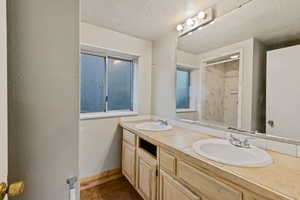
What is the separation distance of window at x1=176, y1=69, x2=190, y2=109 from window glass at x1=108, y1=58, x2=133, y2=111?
34.7 inches

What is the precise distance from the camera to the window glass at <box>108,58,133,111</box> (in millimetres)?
2297

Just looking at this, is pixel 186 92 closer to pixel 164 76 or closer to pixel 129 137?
pixel 164 76

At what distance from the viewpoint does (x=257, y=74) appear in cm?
119

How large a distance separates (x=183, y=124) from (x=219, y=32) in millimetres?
1158

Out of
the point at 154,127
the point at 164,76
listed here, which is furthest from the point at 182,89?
the point at 154,127

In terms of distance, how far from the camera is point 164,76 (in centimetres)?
221

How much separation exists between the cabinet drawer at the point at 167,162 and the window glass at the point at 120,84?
1.34m

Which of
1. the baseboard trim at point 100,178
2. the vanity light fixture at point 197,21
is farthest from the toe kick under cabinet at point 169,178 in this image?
the vanity light fixture at point 197,21

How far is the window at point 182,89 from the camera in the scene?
1.89 m

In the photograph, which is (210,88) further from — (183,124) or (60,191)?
(60,191)

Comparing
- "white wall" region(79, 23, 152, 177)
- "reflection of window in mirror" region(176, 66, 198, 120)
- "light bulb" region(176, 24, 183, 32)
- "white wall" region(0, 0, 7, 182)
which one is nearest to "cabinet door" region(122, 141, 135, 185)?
"white wall" region(79, 23, 152, 177)

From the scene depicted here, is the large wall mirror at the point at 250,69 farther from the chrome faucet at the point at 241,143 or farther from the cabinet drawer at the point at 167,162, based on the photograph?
the cabinet drawer at the point at 167,162

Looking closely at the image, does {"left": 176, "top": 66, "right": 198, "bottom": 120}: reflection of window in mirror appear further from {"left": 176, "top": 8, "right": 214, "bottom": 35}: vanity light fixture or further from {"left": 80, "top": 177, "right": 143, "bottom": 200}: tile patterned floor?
{"left": 80, "top": 177, "right": 143, "bottom": 200}: tile patterned floor

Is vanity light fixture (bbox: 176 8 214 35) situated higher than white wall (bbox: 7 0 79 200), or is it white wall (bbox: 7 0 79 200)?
vanity light fixture (bbox: 176 8 214 35)
